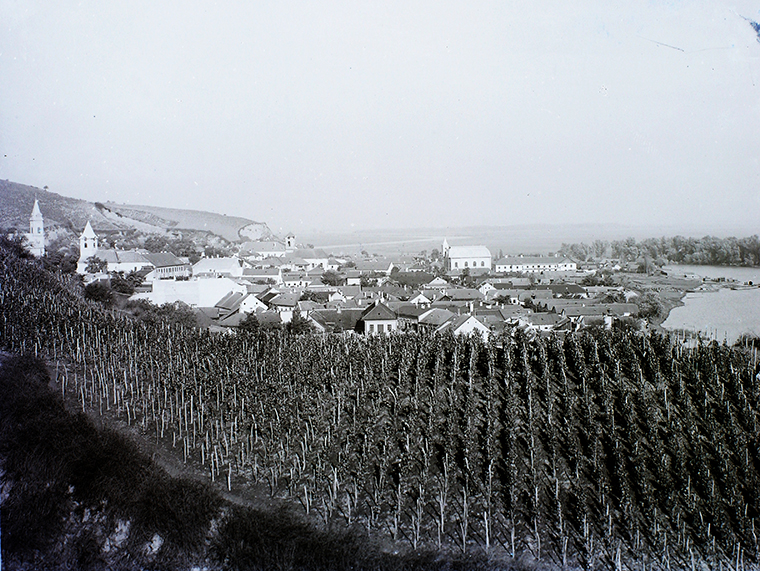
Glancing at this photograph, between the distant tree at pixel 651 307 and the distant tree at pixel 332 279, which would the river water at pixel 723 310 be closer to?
the distant tree at pixel 651 307

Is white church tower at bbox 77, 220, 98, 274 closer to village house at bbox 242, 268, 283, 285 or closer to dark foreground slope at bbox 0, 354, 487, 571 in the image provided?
village house at bbox 242, 268, 283, 285

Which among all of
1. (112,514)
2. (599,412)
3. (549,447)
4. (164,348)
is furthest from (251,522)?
(164,348)

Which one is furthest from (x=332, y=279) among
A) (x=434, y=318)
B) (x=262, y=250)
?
(x=262, y=250)

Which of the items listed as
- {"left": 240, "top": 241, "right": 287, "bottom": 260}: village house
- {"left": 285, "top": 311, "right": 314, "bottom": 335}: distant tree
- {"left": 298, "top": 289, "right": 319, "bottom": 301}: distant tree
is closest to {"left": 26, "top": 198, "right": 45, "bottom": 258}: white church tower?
{"left": 298, "top": 289, "right": 319, "bottom": 301}: distant tree

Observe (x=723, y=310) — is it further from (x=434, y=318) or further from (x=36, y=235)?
(x=36, y=235)

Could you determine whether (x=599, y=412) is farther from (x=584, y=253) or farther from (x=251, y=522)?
(x=584, y=253)

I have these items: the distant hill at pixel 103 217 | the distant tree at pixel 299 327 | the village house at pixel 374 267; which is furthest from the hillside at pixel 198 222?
the distant tree at pixel 299 327
